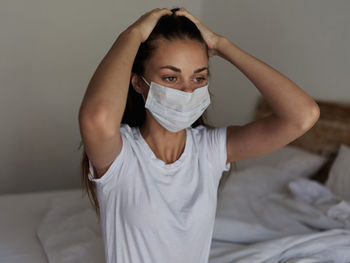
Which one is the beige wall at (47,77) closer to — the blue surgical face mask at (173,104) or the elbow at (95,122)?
the blue surgical face mask at (173,104)

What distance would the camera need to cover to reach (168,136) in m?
1.11

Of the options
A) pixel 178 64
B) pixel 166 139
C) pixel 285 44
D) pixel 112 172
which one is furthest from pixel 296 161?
pixel 112 172

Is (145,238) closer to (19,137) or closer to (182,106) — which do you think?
(182,106)

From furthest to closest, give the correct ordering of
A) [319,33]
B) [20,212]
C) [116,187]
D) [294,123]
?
[319,33] → [20,212] → [294,123] → [116,187]

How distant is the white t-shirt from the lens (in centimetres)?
95

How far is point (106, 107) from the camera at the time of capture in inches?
31.8

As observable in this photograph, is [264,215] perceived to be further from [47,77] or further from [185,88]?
[47,77]

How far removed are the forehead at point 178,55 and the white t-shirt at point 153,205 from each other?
0.21 metres

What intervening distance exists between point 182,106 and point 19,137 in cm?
212

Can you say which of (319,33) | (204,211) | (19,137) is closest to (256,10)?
(319,33)

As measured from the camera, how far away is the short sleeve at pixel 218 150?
1119mm

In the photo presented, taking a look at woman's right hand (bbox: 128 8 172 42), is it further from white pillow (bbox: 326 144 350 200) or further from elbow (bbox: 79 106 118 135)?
white pillow (bbox: 326 144 350 200)

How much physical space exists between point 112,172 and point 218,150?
1.14 feet

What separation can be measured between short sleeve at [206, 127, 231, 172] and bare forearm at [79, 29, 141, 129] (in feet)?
1.20
